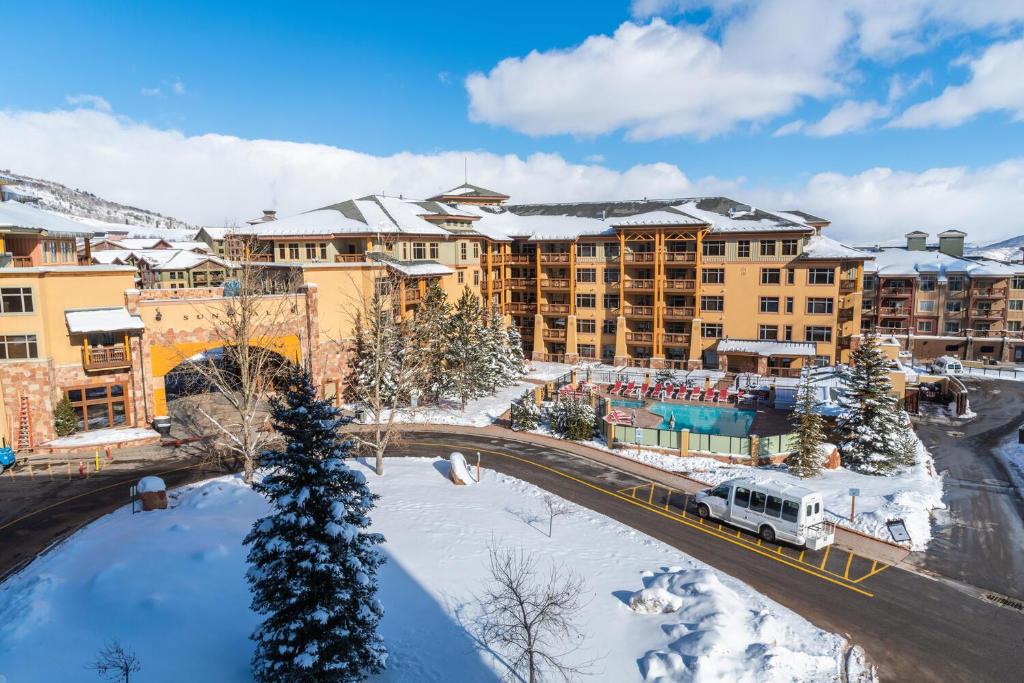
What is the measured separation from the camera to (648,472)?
31.6m

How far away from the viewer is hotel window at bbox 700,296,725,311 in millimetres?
56688

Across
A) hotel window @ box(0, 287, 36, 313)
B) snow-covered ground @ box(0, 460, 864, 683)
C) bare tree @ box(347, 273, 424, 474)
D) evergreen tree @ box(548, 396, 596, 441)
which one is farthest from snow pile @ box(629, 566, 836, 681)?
hotel window @ box(0, 287, 36, 313)

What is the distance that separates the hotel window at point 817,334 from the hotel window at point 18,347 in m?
55.6

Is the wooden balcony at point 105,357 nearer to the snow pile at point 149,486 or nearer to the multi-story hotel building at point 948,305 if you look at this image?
the snow pile at point 149,486

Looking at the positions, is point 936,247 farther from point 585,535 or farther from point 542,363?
Answer: point 585,535

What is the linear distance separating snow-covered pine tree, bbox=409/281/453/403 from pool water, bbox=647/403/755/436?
15284 millimetres

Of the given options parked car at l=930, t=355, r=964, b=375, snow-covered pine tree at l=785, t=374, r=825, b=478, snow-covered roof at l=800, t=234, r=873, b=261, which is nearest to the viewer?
snow-covered pine tree at l=785, t=374, r=825, b=478

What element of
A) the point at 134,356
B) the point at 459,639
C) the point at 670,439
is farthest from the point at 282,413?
the point at 134,356

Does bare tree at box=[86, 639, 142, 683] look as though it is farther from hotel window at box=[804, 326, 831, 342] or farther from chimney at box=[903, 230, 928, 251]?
chimney at box=[903, 230, 928, 251]

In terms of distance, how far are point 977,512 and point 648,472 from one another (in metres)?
14.3

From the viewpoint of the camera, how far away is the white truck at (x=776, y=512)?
22.8 meters

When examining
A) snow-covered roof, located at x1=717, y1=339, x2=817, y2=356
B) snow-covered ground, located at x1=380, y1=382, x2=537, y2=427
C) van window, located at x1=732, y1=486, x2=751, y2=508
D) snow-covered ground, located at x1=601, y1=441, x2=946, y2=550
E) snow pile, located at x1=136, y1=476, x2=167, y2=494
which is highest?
snow-covered roof, located at x1=717, y1=339, x2=817, y2=356

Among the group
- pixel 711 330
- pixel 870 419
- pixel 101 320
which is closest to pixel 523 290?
pixel 711 330

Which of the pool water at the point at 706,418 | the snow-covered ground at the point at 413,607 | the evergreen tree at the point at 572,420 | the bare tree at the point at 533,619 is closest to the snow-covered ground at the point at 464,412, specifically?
the evergreen tree at the point at 572,420
